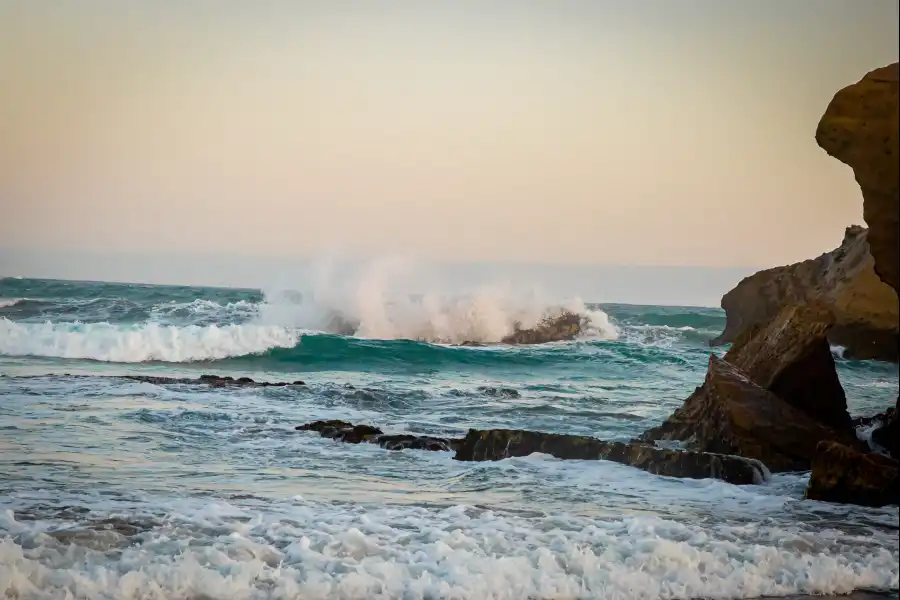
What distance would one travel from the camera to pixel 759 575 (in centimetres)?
333

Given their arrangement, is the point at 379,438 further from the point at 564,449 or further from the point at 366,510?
the point at 366,510

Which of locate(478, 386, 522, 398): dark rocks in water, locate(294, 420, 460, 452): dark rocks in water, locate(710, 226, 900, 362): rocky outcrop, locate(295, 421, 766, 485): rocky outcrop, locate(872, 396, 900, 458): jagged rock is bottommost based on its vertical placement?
locate(478, 386, 522, 398): dark rocks in water

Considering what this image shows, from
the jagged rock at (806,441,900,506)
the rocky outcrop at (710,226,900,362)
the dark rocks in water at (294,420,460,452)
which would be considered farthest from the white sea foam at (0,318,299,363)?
the jagged rock at (806,441,900,506)

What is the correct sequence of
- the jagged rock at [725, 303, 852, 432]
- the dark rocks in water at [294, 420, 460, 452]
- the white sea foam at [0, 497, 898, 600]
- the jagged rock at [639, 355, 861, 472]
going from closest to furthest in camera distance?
the white sea foam at [0, 497, 898, 600] → the jagged rock at [639, 355, 861, 472] → the jagged rock at [725, 303, 852, 432] → the dark rocks in water at [294, 420, 460, 452]

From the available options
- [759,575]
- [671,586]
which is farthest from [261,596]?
[759,575]

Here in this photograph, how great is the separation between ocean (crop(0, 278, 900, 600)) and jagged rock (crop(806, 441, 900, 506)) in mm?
99

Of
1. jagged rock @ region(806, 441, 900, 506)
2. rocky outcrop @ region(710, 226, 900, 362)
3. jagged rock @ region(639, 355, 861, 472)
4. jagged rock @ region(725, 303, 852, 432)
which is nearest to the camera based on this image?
jagged rock @ region(806, 441, 900, 506)

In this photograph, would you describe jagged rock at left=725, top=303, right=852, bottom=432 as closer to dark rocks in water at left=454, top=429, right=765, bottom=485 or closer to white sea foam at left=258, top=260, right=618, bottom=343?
dark rocks in water at left=454, top=429, right=765, bottom=485

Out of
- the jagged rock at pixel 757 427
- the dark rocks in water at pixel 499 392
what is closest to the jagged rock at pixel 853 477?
the jagged rock at pixel 757 427

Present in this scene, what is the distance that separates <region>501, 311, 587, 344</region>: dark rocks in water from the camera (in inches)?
800

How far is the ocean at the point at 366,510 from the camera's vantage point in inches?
127

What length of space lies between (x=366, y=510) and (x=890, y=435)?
3.49m

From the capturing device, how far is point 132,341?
43.3 ft

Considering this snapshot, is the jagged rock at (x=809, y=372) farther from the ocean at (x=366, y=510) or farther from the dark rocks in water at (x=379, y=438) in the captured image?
the dark rocks in water at (x=379, y=438)
